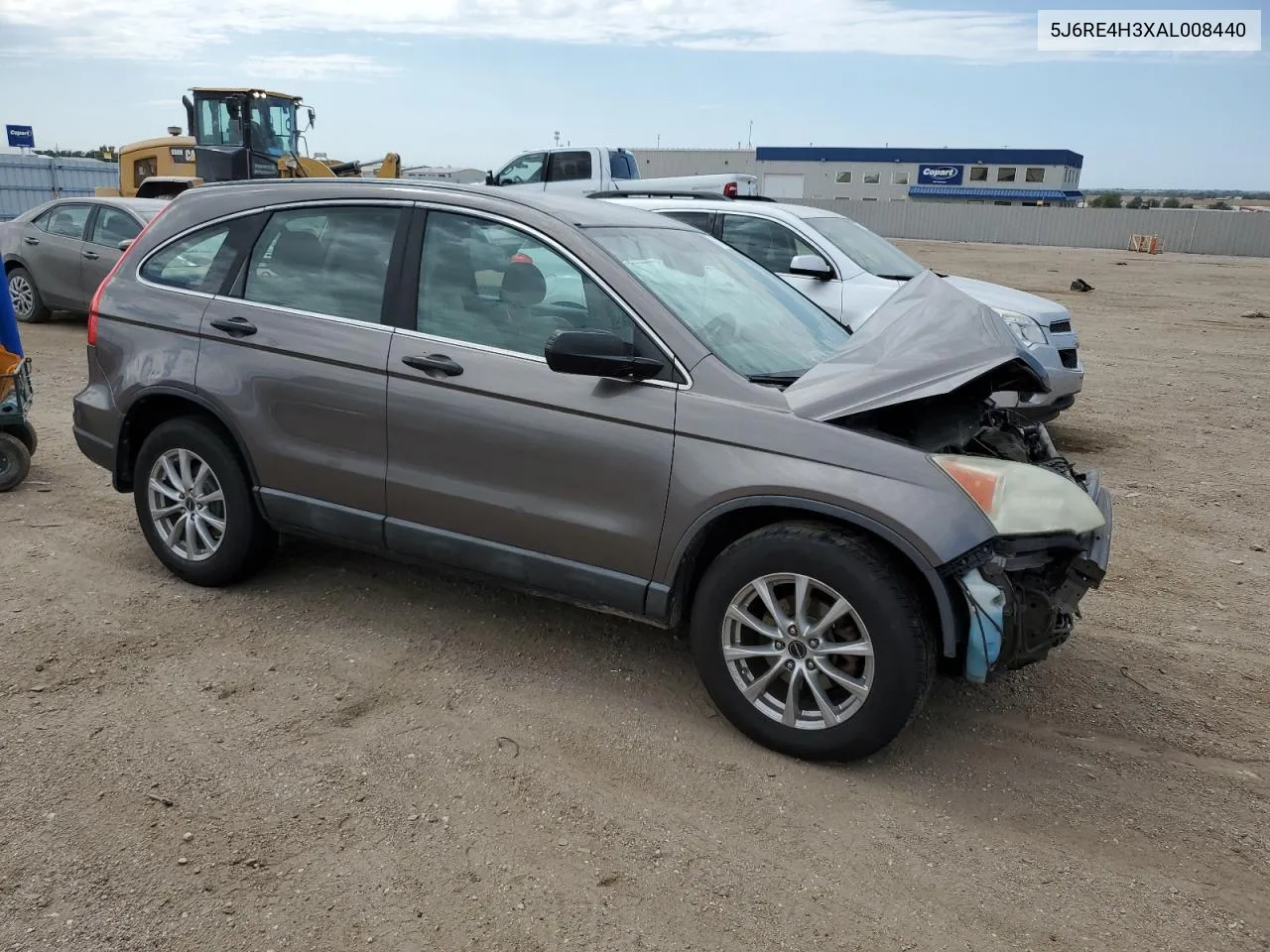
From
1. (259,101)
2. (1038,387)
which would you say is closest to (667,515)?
(1038,387)

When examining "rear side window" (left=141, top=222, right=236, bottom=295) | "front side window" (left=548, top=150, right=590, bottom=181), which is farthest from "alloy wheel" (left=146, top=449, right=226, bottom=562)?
"front side window" (left=548, top=150, right=590, bottom=181)

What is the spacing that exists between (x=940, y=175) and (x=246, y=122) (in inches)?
2573

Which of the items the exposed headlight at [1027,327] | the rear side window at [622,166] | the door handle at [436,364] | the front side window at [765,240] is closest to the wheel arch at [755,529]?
the door handle at [436,364]

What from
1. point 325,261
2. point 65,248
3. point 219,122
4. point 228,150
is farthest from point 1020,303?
point 219,122

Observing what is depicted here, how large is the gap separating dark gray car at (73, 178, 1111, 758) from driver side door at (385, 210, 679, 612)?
0.01 metres

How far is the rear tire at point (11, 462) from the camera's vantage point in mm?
6160

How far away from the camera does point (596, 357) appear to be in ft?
11.6

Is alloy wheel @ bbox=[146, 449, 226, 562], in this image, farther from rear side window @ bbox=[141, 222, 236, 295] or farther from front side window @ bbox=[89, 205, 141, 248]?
front side window @ bbox=[89, 205, 141, 248]

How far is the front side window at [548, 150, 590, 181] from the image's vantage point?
19.8 metres

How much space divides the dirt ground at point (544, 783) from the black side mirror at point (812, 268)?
4005 mm

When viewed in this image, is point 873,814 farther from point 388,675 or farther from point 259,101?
point 259,101

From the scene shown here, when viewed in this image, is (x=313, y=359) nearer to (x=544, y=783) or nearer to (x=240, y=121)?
(x=544, y=783)

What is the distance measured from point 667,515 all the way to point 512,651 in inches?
44.7

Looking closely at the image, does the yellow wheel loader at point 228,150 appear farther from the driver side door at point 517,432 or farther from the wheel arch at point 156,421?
the driver side door at point 517,432
